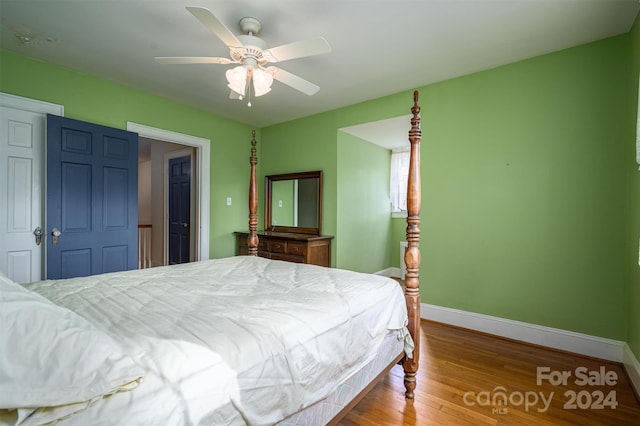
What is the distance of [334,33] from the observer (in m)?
2.20

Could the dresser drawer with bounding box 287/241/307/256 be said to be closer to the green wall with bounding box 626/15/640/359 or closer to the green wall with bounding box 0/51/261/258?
the green wall with bounding box 0/51/261/258

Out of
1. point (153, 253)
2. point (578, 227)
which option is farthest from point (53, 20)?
point (578, 227)

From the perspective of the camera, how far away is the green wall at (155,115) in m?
2.58

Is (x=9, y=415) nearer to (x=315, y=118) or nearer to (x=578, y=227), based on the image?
(x=578, y=227)

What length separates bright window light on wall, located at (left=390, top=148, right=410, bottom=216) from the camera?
16.0 feet

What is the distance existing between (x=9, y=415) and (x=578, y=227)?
3.28 meters

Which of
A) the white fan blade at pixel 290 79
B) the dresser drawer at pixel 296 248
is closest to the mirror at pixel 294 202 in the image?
the dresser drawer at pixel 296 248

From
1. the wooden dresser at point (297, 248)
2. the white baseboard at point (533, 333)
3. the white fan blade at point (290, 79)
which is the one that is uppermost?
the white fan blade at point (290, 79)

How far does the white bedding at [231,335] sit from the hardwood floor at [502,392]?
40 centimetres

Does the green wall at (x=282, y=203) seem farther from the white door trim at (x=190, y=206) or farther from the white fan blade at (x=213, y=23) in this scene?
the white fan blade at (x=213, y=23)

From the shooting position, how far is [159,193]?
5035 millimetres

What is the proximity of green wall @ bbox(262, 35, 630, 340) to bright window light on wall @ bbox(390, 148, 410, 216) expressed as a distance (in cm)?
168

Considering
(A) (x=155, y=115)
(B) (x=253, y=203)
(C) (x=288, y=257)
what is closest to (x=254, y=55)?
(B) (x=253, y=203)

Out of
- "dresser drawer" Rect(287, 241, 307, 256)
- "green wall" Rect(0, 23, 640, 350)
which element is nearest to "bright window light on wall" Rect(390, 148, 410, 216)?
"green wall" Rect(0, 23, 640, 350)
